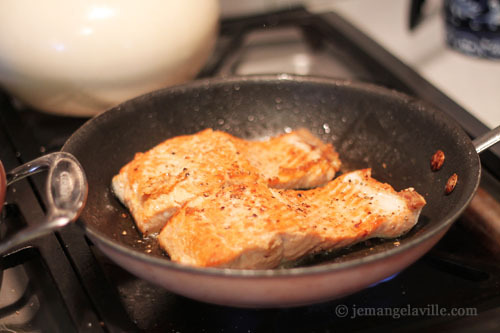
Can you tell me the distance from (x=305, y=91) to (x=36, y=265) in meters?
0.69

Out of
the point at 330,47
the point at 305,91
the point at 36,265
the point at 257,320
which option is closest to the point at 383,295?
the point at 257,320

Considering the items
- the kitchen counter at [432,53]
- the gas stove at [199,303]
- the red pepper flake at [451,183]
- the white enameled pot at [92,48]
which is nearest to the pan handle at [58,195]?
the gas stove at [199,303]

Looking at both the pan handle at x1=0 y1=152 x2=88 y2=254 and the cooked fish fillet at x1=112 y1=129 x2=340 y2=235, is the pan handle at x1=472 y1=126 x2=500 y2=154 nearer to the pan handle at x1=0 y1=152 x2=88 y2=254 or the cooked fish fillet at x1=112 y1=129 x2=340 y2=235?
the cooked fish fillet at x1=112 y1=129 x2=340 y2=235

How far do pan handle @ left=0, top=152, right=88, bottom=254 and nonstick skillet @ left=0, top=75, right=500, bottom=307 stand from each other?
0.04 metres

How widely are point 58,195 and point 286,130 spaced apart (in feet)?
2.06

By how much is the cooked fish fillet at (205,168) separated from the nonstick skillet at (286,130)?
0.06 m

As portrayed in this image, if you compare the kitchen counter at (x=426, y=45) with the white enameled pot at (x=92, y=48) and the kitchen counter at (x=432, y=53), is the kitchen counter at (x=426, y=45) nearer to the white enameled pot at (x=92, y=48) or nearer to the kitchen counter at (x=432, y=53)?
the kitchen counter at (x=432, y=53)

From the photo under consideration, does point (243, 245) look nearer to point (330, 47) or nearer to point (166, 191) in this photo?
point (166, 191)

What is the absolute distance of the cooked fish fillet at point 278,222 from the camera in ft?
2.58

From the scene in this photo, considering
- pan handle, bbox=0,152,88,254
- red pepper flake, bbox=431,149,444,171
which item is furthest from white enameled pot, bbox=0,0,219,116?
red pepper flake, bbox=431,149,444,171

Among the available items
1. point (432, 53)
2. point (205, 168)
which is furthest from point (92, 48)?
point (432, 53)

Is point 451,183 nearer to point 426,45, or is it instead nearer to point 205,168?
point 205,168

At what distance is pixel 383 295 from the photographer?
2.84 ft

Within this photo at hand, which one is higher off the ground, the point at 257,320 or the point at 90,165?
the point at 90,165
